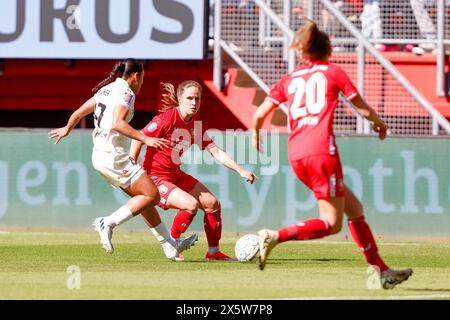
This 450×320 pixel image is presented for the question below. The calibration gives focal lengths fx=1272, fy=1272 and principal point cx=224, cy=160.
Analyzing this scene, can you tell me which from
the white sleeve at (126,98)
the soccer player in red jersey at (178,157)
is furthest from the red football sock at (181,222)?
the white sleeve at (126,98)

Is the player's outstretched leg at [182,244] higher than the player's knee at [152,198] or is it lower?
lower

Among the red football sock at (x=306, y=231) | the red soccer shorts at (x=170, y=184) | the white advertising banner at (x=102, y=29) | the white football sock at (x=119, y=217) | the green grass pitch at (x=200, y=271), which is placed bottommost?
the green grass pitch at (x=200, y=271)

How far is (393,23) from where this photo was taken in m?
21.3

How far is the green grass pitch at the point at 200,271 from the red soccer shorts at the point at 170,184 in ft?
2.32

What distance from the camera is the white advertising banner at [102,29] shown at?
21281mm

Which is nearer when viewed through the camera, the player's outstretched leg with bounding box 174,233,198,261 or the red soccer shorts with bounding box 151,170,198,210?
the player's outstretched leg with bounding box 174,233,198,261

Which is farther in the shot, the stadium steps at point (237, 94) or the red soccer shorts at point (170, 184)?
the stadium steps at point (237, 94)

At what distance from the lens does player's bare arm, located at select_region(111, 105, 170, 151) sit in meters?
12.2

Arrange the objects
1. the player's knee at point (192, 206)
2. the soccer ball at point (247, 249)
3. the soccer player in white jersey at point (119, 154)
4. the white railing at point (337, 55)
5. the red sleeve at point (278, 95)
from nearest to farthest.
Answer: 1. the red sleeve at point (278, 95)
2. the soccer player in white jersey at point (119, 154)
3. the soccer ball at point (247, 249)
4. the player's knee at point (192, 206)
5. the white railing at point (337, 55)

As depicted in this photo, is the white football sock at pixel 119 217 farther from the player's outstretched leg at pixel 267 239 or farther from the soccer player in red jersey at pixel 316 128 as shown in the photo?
the player's outstretched leg at pixel 267 239

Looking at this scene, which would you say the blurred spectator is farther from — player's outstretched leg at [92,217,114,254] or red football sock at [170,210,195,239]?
player's outstretched leg at [92,217,114,254]

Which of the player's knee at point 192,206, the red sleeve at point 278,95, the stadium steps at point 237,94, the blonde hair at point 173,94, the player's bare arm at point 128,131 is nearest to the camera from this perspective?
the red sleeve at point 278,95

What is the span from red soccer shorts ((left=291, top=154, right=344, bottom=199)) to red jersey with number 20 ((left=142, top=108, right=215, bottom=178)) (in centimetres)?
354

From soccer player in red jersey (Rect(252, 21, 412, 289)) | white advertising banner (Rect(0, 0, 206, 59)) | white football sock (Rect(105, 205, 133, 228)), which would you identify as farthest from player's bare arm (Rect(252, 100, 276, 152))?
white advertising banner (Rect(0, 0, 206, 59))
